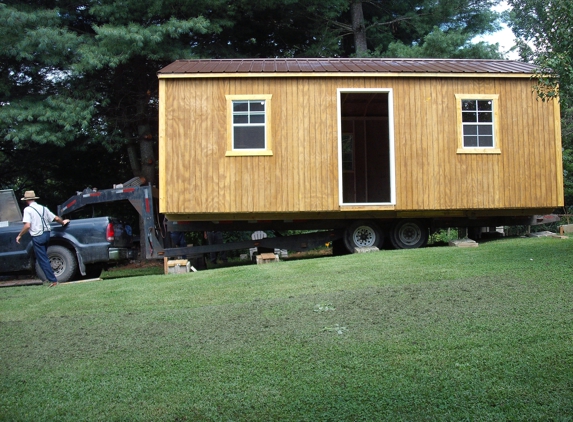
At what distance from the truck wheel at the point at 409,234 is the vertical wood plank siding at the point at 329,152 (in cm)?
85

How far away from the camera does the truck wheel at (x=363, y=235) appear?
12.1 meters

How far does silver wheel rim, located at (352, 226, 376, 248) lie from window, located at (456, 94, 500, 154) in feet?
8.50

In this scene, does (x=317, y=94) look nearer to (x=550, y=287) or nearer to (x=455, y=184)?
(x=455, y=184)

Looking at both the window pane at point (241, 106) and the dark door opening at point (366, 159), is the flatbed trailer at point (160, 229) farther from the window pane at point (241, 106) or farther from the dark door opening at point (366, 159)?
the dark door opening at point (366, 159)

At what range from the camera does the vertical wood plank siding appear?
36.7 feet

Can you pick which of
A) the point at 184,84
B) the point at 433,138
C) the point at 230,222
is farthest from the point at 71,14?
the point at 433,138

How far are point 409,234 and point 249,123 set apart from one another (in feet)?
14.2

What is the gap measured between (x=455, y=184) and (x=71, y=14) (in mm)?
11363

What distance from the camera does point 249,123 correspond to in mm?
11328

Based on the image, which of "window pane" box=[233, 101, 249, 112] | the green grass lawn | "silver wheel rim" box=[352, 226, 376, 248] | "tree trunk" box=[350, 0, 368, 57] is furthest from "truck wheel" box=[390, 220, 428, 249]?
"tree trunk" box=[350, 0, 368, 57]

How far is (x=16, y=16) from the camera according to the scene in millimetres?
13273

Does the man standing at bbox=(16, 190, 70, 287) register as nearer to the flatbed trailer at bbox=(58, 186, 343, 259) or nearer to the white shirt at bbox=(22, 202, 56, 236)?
the white shirt at bbox=(22, 202, 56, 236)

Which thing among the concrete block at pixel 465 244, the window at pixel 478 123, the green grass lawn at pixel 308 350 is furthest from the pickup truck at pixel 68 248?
the window at pixel 478 123

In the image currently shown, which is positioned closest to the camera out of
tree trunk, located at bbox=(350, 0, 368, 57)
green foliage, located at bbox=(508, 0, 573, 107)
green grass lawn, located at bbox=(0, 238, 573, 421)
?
green grass lawn, located at bbox=(0, 238, 573, 421)
